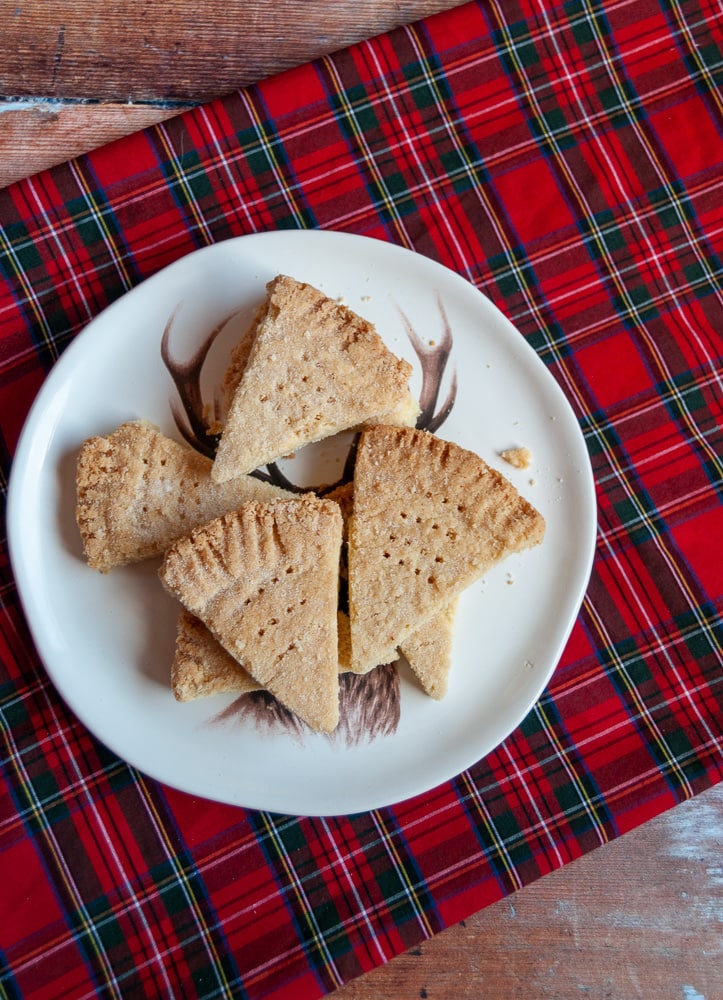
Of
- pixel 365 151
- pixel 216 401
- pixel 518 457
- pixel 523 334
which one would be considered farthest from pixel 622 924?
pixel 365 151

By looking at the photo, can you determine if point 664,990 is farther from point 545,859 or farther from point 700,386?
point 700,386

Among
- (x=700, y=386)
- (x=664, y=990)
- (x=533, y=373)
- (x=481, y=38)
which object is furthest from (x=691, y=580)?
(x=481, y=38)

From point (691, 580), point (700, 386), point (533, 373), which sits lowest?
point (691, 580)

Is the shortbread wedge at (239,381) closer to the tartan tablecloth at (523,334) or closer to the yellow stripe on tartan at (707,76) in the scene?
the tartan tablecloth at (523,334)

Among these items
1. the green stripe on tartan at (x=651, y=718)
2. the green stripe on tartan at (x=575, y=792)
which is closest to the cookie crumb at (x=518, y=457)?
the green stripe on tartan at (x=651, y=718)

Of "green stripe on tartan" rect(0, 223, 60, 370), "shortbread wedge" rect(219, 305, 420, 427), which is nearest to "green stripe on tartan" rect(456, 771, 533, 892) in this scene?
"shortbread wedge" rect(219, 305, 420, 427)

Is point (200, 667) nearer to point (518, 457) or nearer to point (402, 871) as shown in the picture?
point (402, 871)
